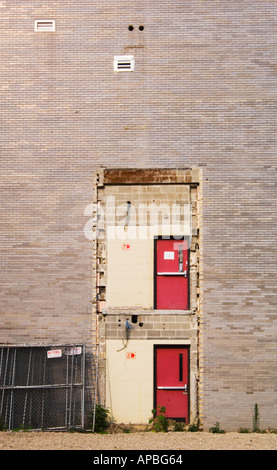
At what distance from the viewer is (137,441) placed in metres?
12.1

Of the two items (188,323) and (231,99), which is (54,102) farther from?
(188,323)

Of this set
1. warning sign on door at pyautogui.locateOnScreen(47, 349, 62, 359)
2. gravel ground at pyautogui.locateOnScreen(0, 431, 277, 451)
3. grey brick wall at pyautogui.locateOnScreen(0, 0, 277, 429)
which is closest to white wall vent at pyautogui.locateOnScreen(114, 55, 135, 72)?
grey brick wall at pyautogui.locateOnScreen(0, 0, 277, 429)

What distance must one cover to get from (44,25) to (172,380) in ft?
27.8

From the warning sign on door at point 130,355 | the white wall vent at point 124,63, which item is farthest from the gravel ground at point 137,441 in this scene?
the white wall vent at point 124,63

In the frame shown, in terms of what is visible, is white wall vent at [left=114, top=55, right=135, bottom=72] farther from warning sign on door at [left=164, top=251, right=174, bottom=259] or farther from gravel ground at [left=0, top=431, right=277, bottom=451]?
gravel ground at [left=0, top=431, right=277, bottom=451]

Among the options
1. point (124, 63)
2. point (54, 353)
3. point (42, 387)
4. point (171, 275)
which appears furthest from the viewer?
point (124, 63)

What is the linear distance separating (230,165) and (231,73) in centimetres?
210

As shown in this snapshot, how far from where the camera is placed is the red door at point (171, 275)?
13.9 m

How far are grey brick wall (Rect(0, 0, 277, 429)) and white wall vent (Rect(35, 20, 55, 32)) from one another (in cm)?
14

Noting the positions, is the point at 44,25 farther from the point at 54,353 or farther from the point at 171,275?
the point at 54,353

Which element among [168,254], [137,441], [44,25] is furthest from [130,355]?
[44,25]

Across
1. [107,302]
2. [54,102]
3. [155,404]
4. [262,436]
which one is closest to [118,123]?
[54,102]

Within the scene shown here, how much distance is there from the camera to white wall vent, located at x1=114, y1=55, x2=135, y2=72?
14.4 metres

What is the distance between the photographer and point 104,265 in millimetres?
14016
